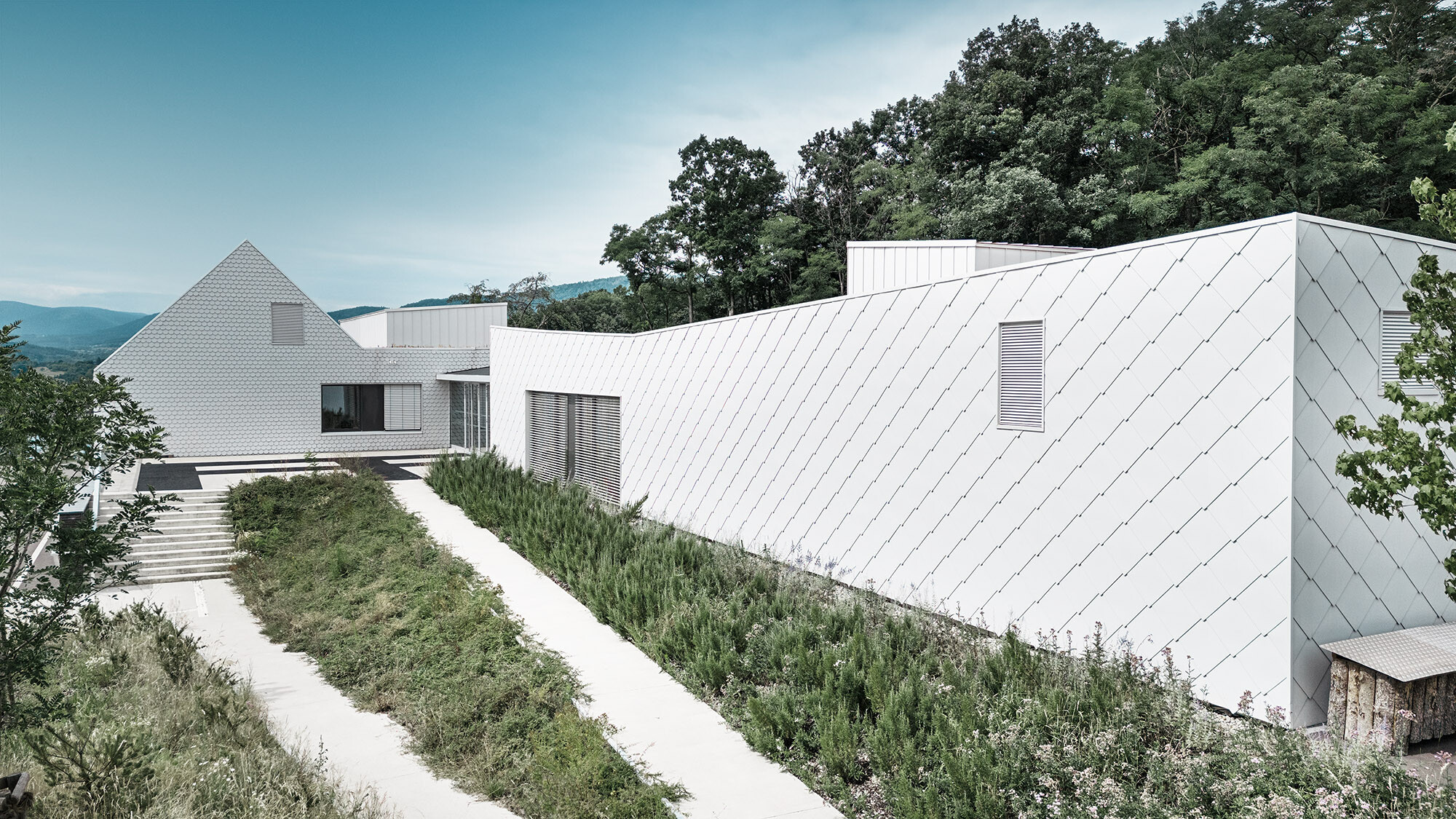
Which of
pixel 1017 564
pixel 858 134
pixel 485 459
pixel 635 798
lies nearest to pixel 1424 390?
pixel 1017 564

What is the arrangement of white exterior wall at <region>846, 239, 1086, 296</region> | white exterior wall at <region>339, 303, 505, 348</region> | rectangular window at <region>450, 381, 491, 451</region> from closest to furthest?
white exterior wall at <region>846, 239, 1086, 296</region>
rectangular window at <region>450, 381, 491, 451</region>
white exterior wall at <region>339, 303, 505, 348</region>

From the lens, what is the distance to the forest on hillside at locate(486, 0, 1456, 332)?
889 inches

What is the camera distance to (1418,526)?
6.08m

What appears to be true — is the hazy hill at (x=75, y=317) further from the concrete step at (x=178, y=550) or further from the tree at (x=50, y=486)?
the tree at (x=50, y=486)

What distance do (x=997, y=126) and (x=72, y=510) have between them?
26587 millimetres

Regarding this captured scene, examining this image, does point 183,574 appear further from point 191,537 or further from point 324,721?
point 324,721

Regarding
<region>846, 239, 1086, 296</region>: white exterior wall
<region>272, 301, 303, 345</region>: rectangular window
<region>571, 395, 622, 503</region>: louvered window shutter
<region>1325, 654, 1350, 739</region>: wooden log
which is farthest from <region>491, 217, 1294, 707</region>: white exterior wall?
<region>272, 301, 303, 345</region>: rectangular window

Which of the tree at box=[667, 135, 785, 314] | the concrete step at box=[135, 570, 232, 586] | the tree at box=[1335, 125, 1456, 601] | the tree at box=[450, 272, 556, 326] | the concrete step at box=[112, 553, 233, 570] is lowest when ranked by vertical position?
the concrete step at box=[135, 570, 232, 586]

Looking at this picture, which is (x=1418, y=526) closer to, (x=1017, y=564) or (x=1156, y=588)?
(x=1156, y=588)

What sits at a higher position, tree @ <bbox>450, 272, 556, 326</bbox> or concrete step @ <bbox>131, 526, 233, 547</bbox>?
tree @ <bbox>450, 272, 556, 326</bbox>

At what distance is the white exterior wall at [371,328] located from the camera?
2753 cm

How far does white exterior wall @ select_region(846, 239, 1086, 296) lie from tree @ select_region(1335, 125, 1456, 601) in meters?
5.20

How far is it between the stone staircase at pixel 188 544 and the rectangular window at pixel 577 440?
17.9 feet

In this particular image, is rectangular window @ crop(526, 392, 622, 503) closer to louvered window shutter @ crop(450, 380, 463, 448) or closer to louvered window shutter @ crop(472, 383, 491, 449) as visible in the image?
louvered window shutter @ crop(472, 383, 491, 449)
